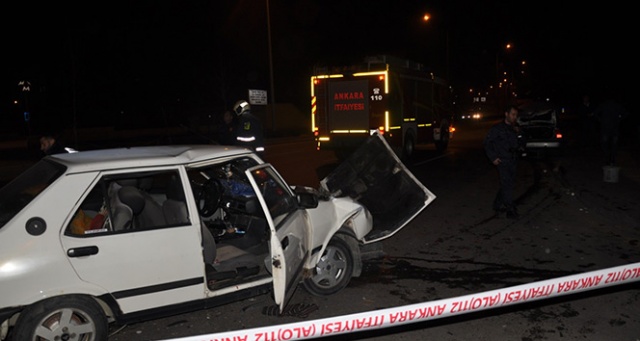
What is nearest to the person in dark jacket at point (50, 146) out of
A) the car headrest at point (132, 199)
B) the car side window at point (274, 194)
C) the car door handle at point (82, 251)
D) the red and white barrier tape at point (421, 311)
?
the car headrest at point (132, 199)

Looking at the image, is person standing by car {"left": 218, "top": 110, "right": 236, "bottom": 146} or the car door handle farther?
person standing by car {"left": 218, "top": 110, "right": 236, "bottom": 146}

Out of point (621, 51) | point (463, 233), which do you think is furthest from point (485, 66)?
point (463, 233)

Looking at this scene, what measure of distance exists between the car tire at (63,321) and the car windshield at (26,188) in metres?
0.66

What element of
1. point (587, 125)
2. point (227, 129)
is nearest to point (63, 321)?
point (227, 129)

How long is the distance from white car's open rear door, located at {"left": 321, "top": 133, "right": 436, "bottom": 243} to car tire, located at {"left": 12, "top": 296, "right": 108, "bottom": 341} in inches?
117

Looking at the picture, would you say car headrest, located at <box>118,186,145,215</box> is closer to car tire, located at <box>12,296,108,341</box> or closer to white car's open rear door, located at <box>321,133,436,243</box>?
car tire, located at <box>12,296,108,341</box>

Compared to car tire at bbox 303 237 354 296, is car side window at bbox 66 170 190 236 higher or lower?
higher

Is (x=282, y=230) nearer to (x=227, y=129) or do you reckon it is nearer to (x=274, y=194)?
(x=274, y=194)

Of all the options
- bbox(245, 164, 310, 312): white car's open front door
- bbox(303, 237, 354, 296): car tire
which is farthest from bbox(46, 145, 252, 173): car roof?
bbox(303, 237, 354, 296): car tire

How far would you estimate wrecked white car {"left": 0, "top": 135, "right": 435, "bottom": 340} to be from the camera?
3.47 m

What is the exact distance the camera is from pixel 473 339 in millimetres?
4164

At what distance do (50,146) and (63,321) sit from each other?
3.88 meters

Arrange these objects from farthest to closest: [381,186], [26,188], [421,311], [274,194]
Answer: [381,186] < [274,194] < [26,188] < [421,311]

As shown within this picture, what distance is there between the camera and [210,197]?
16.7 ft
